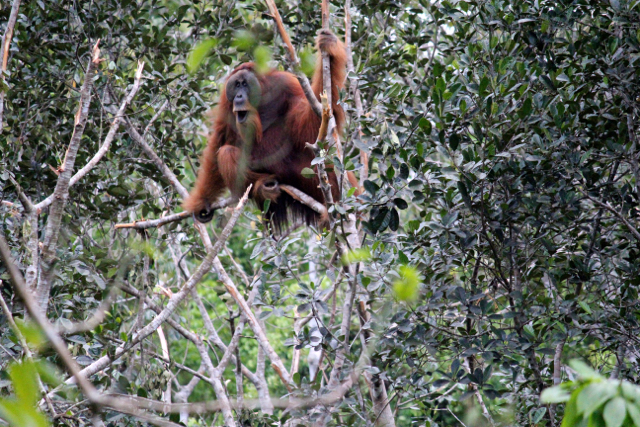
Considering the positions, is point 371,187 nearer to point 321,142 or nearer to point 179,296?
point 321,142

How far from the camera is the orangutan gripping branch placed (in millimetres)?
4629

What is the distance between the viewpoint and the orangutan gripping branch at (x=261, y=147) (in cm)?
463

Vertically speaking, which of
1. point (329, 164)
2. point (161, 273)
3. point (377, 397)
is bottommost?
point (161, 273)

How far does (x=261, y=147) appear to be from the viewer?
4.91 m

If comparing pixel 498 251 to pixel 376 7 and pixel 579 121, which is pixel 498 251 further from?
pixel 376 7

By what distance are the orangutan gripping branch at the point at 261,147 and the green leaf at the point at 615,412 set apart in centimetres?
328

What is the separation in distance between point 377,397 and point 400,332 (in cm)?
47

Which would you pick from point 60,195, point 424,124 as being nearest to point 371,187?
point 424,124

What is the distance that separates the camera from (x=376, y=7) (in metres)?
4.21

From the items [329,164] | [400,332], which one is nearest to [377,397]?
[400,332]

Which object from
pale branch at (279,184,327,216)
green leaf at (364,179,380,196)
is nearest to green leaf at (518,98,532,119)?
green leaf at (364,179,380,196)

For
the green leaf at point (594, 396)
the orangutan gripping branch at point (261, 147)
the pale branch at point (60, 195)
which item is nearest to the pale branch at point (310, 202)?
the orangutan gripping branch at point (261, 147)

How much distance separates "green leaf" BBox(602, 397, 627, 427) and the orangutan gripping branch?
129 inches

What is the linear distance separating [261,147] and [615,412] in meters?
3.99
